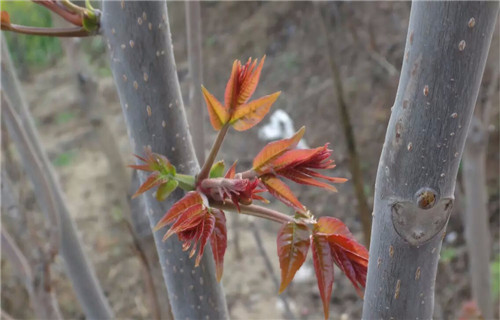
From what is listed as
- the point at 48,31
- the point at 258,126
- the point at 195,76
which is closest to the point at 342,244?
the point at 48,31

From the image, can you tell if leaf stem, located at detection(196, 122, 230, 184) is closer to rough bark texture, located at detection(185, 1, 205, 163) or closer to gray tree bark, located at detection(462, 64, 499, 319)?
rough bark texture, located at detection(185, 1, 205, 163)

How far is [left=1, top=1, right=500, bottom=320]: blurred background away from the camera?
195cm

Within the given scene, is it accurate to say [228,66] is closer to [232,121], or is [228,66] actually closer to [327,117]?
[327,117]

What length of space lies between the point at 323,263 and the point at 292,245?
3 cm

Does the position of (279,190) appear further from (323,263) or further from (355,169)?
(355,169)

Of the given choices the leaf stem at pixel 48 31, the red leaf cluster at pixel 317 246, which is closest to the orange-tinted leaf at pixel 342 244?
the red leaf cluster at pixel 317 246

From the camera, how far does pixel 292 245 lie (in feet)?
1.19

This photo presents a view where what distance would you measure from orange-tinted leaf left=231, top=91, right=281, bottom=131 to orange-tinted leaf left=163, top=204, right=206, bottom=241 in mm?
72

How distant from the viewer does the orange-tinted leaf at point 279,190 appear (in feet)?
1.24

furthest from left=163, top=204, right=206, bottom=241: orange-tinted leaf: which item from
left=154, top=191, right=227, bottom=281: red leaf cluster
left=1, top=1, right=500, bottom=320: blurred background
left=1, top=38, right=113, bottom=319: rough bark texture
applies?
left=1, top=1, right=500, bottom=320: blurred background

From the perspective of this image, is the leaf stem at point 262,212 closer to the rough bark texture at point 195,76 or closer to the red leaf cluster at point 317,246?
the red leaf cluster at point 317,246

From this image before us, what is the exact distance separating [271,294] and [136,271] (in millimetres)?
626

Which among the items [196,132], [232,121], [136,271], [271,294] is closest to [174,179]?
[232,121]

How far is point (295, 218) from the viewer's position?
0.37 m
